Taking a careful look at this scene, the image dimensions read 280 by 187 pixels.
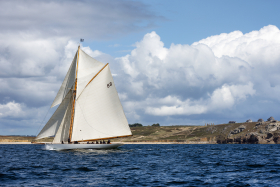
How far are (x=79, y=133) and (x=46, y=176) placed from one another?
117ft

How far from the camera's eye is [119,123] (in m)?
69.6

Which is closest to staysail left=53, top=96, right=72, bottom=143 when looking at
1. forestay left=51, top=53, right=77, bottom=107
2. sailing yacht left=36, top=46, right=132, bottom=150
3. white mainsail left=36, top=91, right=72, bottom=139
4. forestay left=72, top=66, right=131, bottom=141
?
sailing yacht left=36, top=46, right=132, bottom=150

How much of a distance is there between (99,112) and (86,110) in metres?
2.98

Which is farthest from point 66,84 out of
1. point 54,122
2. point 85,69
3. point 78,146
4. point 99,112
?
point 78,146

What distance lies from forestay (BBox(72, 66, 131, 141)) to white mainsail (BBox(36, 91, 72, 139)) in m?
3.30

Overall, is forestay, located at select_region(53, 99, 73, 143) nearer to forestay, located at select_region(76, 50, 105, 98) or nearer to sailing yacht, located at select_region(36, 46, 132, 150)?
sailing yacht, located at select_region(36, 46, 132, 150)

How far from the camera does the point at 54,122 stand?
68.9m

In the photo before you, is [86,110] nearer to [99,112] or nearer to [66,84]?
[99,112]

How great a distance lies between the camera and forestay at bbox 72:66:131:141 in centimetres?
6794

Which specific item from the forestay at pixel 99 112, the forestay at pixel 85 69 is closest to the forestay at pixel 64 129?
the forestay at pixel 99 112

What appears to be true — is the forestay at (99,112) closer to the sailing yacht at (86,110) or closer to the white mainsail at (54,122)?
the sailing yacht at (86,110)

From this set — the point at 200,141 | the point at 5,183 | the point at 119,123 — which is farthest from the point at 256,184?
the point at 200,141

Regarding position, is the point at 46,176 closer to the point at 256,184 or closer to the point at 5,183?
the point at 5,183

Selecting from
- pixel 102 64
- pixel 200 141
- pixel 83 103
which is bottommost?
pixel 200 141
